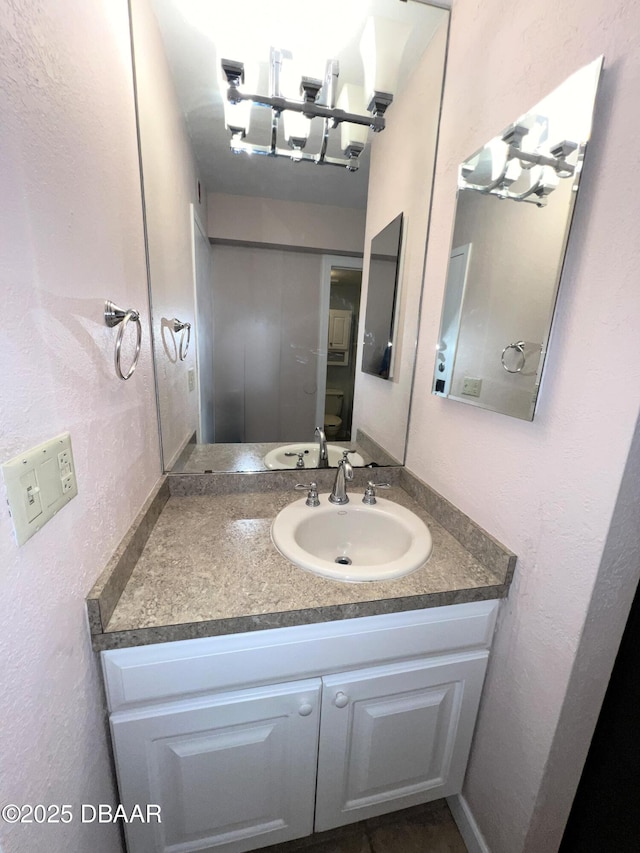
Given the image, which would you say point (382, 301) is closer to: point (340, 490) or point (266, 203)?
point (266, 203)

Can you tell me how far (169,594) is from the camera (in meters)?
0.78

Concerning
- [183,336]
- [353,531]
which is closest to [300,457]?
[353,531]

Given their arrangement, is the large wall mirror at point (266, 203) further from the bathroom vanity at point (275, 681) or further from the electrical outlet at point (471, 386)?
the bathroom vanity at point (275, 681)

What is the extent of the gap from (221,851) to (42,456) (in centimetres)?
116

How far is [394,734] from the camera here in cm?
92

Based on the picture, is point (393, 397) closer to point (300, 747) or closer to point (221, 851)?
point (300, 747)

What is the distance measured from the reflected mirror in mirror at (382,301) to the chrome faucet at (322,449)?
0.31 metres

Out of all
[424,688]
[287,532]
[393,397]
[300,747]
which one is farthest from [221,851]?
[393,397]

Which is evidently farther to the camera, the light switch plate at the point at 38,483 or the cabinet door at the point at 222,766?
the cabinet door at the point at 222,766

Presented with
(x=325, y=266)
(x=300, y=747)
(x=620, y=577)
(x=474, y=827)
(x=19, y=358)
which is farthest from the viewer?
(x=325, y=266)

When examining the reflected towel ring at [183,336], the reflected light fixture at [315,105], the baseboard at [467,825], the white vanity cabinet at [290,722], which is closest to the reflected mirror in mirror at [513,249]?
the reflected light fixture at [315,105]

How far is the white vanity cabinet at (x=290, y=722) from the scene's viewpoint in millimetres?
746

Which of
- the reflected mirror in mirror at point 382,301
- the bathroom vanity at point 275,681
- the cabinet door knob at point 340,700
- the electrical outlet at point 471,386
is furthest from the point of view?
the reflected mirror in mirror at point 382,301

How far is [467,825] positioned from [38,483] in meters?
1.50
